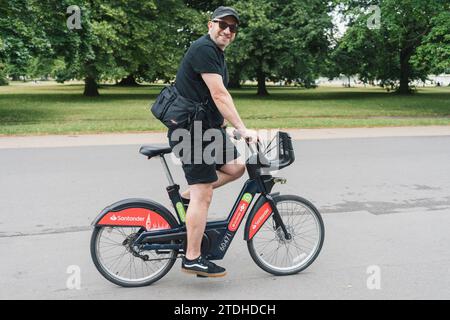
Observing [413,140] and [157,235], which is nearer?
[157,235]

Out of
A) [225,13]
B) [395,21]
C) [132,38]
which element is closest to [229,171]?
[225,13]

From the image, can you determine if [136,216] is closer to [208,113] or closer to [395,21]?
[208,113]

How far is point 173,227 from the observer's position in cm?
403

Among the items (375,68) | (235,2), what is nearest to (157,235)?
(235,2)

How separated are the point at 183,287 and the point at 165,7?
111 ft

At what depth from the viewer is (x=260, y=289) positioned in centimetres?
394

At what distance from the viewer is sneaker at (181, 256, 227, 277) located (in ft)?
12.9

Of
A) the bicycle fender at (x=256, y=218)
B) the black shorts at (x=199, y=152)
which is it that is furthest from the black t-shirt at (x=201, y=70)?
the bicycle fender at (x=256, y=218)

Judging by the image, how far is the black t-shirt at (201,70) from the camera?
362 cm

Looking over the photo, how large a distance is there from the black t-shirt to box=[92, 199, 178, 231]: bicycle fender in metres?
0.77

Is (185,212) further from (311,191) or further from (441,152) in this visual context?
(441,152)

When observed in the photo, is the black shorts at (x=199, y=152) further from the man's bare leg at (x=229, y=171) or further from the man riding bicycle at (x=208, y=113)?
the man's bare leg at (x=229, y=171)

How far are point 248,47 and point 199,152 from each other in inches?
1157
